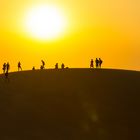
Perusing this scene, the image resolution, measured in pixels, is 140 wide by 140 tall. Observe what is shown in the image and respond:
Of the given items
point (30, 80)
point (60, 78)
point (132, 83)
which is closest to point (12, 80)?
point (30, 80)

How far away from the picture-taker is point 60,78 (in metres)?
34.8

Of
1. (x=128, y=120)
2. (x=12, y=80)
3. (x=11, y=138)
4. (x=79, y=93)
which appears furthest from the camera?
(x=12, y=80)

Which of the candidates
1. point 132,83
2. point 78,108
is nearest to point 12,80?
point 78,108

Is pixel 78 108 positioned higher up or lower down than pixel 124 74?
lower down

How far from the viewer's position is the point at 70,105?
31281mm

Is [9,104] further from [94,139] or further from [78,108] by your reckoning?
[94,139]

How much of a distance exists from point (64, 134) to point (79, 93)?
17.2 feet

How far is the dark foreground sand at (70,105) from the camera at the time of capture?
28.5 m

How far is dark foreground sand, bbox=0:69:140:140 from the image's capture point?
28453mm

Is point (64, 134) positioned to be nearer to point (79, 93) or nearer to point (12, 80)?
point (79, 93)

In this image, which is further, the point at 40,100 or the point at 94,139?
the point at 40,100

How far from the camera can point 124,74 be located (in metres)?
37.0

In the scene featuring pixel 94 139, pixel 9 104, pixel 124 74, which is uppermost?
pixel 124 74

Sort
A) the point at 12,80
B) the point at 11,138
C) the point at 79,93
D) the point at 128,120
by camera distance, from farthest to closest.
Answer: the point at 12,80 → the point at 79,93 → the point at 128,120 → the point at 11,138
